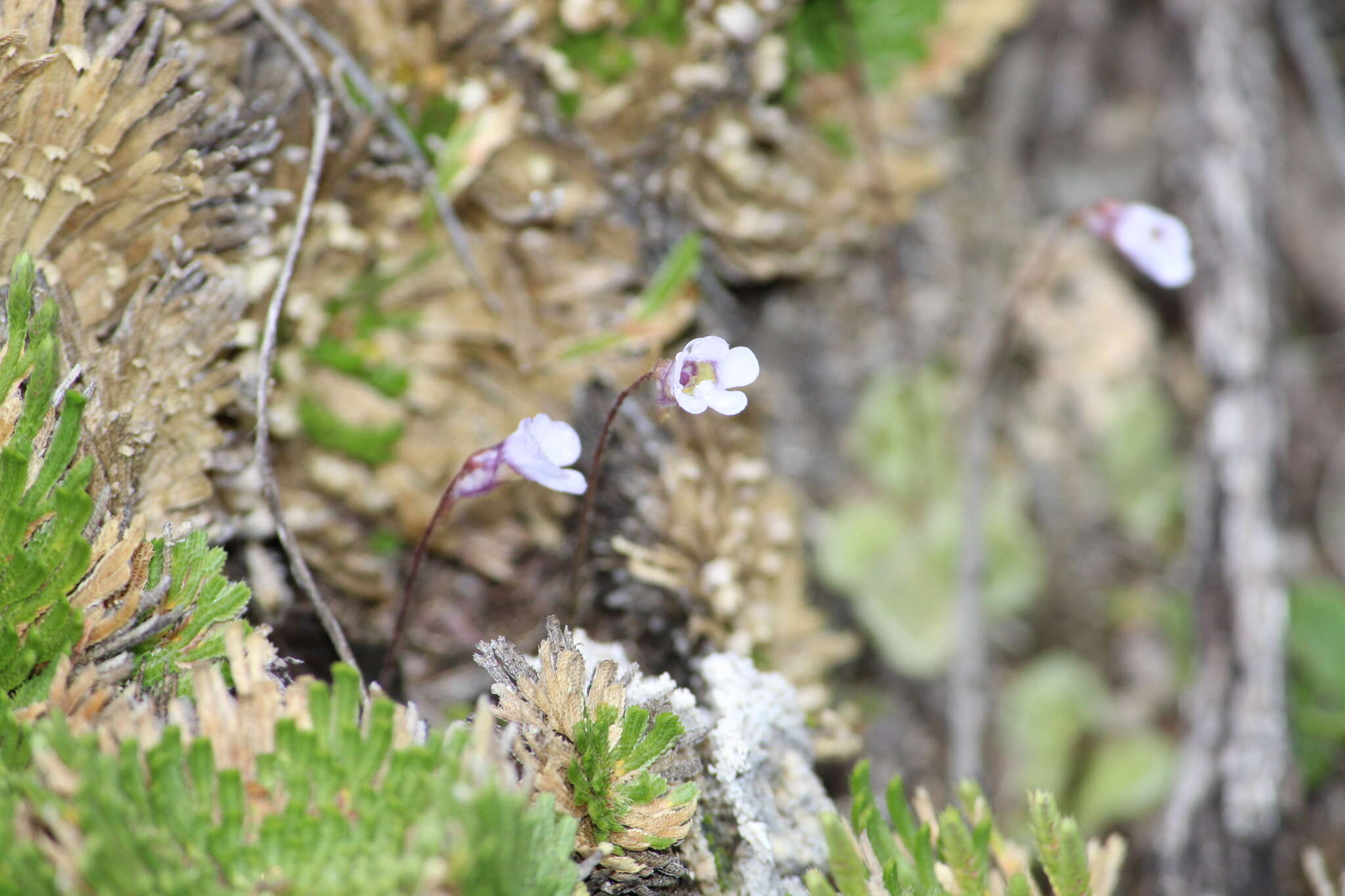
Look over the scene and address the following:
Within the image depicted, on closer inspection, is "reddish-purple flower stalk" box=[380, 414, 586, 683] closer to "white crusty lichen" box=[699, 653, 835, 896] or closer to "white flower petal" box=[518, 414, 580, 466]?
"white flower petal" box=[518, 414, 580, 466]

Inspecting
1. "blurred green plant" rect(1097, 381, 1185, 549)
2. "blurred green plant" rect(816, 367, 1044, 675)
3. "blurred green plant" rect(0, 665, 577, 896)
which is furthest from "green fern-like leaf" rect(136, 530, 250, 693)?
"blurred green plant" rect(1097, 381, 1185, 549)

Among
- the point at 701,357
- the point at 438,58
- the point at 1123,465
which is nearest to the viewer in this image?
the point at 701,357

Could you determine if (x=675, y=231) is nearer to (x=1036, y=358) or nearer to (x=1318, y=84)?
(x=1036, y=358)

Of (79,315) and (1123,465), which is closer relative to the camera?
(79,315)

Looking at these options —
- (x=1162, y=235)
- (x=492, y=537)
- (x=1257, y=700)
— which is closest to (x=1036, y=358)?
(x=1162, y=235)

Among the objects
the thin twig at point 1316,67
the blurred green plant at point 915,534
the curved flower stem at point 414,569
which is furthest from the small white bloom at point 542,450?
the thin twig at point 1316,67

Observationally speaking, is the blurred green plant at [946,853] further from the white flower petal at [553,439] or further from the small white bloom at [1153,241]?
the small white bloom at [1153,241]

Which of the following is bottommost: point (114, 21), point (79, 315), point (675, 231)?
point (675, 231)
